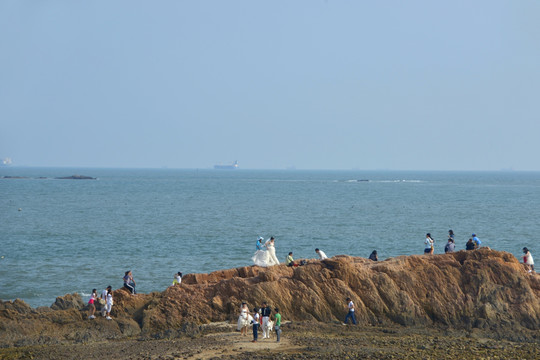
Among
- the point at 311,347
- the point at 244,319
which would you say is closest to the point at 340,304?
the point at 311,347

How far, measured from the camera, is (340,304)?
1103 inches

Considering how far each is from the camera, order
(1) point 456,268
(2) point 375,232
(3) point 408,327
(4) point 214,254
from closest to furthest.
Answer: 1. (3) point 408,327
2. (1) point 456,268
3. (4) point 214,254
4. (2) point 375,232

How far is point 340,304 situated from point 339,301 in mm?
142

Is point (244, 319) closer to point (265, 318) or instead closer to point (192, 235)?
point (265, 318)

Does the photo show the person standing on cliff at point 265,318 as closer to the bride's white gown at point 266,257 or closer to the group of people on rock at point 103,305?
the group of people on rock at point 103,305

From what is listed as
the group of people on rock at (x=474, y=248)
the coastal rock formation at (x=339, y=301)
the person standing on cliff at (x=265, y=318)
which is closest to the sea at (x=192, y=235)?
the coastal rock formation at (x=339, y=301)

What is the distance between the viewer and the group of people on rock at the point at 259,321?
24469 mm

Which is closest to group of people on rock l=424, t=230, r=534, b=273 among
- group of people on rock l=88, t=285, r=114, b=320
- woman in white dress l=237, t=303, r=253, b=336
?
woman in white dress l=237, t=303, r=253, b=336

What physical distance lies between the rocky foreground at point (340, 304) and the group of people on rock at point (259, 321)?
1.82 m

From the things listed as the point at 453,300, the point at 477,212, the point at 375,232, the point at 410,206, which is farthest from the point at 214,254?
the point at 410,206

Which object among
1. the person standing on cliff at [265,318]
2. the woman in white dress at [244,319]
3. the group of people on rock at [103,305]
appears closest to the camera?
the person standing on cliff at [265,318]

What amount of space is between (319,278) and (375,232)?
130ft

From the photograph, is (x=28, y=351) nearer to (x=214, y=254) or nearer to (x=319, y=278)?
(x=319, y=278)

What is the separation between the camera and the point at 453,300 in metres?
28.0
